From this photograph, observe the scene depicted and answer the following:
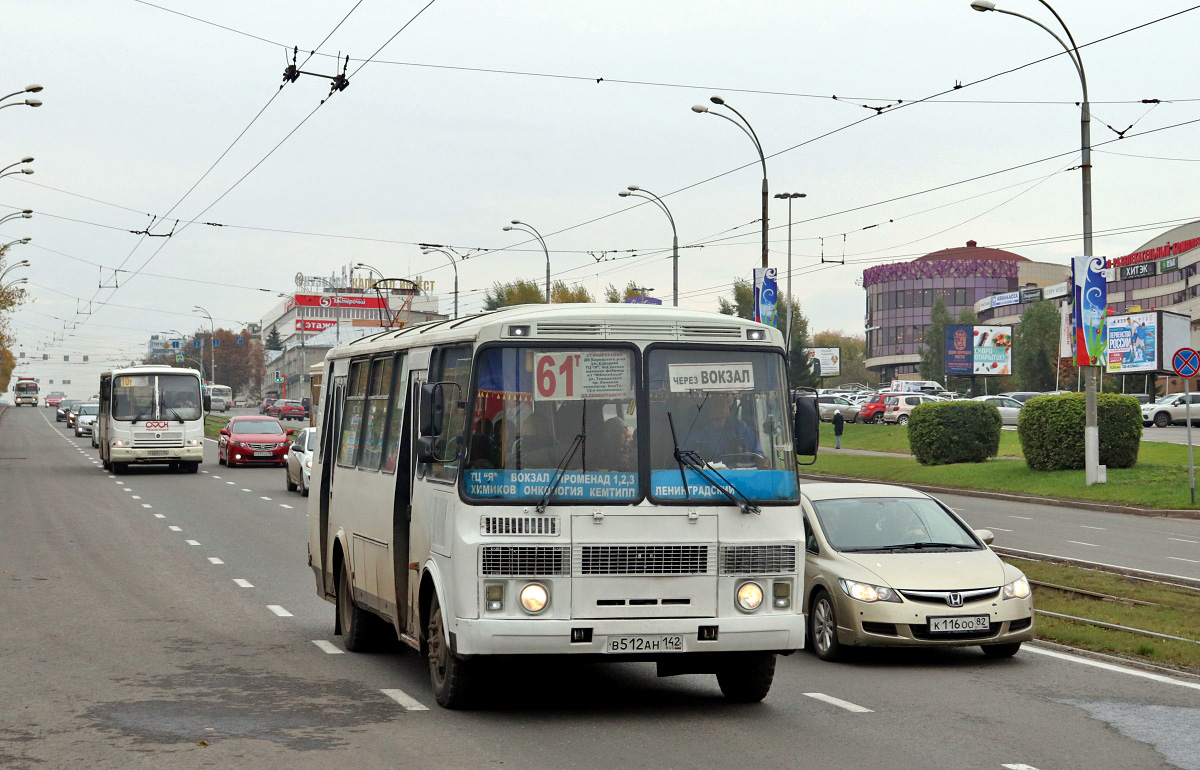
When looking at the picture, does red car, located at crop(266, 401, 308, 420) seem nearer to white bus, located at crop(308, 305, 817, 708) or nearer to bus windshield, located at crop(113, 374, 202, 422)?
bus windshield, located at crop(113, 374, 202, 422)

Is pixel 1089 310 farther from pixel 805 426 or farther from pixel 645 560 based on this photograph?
pixel 645 560

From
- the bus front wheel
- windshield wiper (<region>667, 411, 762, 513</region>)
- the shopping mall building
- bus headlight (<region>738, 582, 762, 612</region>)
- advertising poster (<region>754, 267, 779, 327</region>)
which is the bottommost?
the bus front wheel

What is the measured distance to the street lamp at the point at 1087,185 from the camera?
26141 millimetres

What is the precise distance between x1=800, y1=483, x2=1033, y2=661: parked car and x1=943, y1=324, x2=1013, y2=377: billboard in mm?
61977

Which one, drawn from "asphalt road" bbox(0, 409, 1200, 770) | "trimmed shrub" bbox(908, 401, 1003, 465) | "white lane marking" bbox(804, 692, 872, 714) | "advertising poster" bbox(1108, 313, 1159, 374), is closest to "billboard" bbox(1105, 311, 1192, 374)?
"advertising poster" bbox(1108, 313, 1159, 374)

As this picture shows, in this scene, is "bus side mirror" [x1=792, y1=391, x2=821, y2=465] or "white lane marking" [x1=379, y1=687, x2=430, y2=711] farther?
"white lane marking" [x1=379, y1=687, x2=430, y2=711]

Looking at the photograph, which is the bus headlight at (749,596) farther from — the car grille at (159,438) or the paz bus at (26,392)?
the paz bus at (26,392)

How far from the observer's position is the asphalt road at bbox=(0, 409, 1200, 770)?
7.35 m

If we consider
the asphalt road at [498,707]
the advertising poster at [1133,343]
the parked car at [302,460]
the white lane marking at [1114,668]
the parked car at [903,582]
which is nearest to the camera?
the asphalt road at [498,707]

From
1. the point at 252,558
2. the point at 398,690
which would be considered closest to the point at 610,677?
the point at 398,690

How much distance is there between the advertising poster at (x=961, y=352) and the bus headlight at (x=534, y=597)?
66.0 m

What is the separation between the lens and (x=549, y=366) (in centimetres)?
838

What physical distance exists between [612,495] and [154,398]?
108 feet

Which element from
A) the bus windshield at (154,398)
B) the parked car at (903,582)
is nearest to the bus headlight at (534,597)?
the parked car at (903,582)
